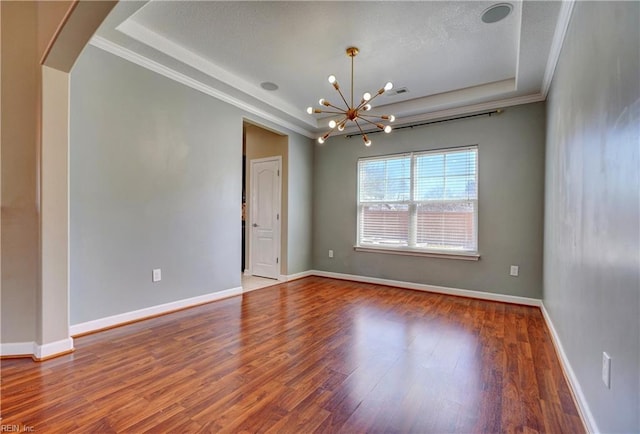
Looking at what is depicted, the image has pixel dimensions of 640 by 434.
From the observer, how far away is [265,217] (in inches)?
221

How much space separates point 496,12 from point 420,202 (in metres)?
2.66

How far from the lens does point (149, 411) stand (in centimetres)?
172

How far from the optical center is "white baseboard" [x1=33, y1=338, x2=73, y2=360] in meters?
2.32

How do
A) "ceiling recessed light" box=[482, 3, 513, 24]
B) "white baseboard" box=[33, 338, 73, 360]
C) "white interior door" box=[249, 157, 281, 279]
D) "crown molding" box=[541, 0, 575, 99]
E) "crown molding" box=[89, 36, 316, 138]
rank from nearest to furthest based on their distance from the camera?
"crown molding" box=[541, 0, 575, 99] < "white baseboard" box=[33, 338, 73, 360] < "ceiling recessed light" box=[482, 3, 513, 24] < "crown molding" box=[89, 36, 316, 138] < "white interior door" box=[249, 157, 281, 279]

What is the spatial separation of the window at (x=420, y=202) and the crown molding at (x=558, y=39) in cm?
126

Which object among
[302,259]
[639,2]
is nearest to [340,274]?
[302,259]

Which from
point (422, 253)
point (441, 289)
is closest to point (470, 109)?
point (422, 253)

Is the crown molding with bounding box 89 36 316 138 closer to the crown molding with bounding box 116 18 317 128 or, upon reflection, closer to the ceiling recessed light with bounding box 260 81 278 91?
the crown molding with bounding box 116 18 317 128

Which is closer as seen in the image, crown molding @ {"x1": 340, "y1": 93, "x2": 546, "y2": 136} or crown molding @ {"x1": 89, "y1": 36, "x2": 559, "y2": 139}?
crown molding @ {"x1": 89, "y1": 36, "x2": 559, "y2": 139}

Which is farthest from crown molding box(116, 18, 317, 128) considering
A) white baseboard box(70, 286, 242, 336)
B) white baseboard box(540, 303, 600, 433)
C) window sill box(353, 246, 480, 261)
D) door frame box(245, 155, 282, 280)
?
white baseboard box(540, 303, 600, 433)

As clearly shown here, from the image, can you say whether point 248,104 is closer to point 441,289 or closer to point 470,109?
point 470,109

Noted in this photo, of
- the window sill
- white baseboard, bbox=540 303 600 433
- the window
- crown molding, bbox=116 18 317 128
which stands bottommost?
white baseboard, bbox=540 303 600 433

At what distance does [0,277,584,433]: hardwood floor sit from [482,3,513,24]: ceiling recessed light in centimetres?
282

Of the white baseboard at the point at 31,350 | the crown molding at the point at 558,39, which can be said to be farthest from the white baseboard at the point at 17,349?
the crown molding at the point at 558,39
